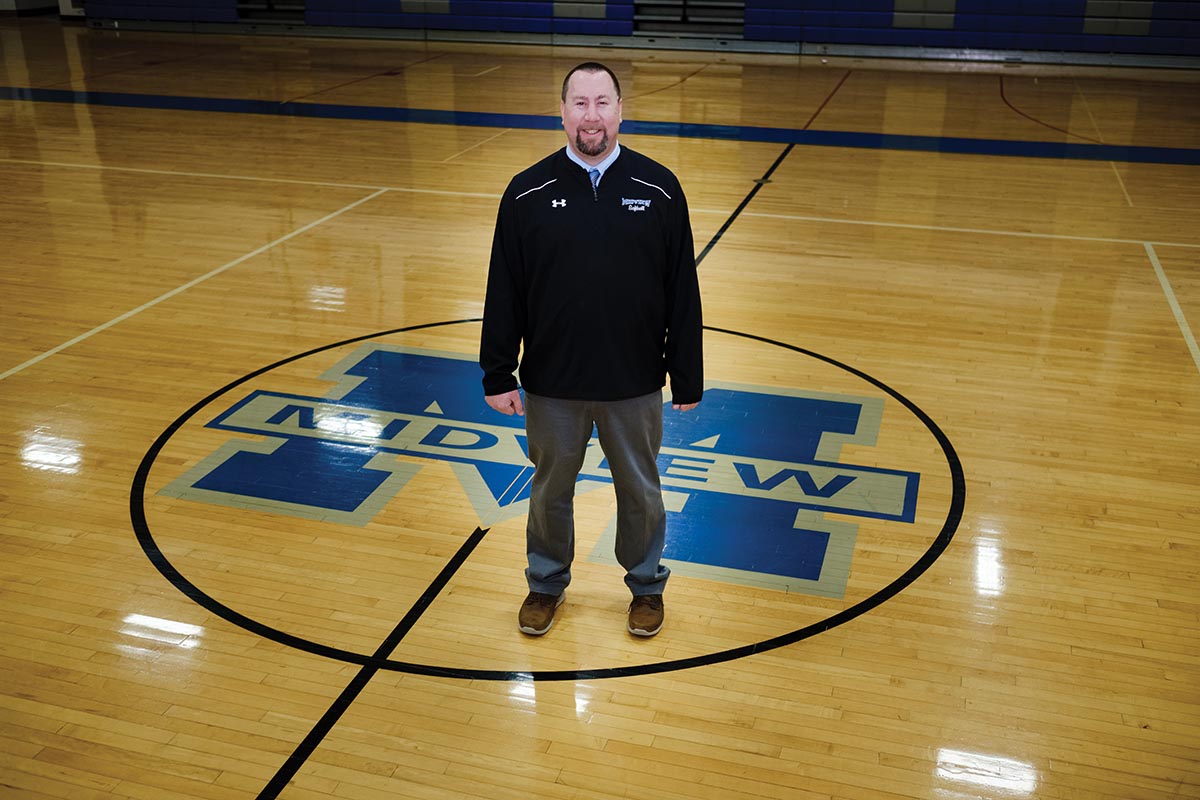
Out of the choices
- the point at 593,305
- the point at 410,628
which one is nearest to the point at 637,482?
the point at 593,305

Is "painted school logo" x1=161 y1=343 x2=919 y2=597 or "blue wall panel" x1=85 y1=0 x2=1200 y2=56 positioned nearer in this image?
"painted school logo" x1=161 y1=343 x2=919 y2=597

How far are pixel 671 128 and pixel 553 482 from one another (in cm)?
751

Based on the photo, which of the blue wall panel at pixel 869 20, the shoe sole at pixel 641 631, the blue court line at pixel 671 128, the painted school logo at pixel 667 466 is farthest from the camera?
the blue wall panel at pixel 869 20

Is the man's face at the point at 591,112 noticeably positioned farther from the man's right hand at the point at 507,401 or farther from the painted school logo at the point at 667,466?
the painted school logo at the point at 667,466

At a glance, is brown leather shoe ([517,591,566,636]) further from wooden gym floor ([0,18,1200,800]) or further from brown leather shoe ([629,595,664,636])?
brown leather shoe ([629,595,664,636])

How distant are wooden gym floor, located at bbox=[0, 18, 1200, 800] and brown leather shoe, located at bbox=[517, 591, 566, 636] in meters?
0.06

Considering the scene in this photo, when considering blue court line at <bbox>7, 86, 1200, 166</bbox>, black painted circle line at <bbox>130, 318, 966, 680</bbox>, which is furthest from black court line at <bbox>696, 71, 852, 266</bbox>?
black painted circle line at <bbox>130, 318, 966, 680</bbox>

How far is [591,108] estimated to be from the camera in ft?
8.57

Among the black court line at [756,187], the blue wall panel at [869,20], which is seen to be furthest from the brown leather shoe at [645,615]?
the blue wall panel at [869,20]

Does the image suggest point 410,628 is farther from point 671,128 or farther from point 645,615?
point 671,128

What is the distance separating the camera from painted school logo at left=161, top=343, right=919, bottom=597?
11.6ft

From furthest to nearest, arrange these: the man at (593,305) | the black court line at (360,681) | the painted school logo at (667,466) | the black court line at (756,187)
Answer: the black court line at (756,187), the painted school logo at (667,466), the man at (593,305), the black court line at (360,681)

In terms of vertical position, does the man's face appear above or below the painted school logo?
above

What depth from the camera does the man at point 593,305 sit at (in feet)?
8.83
